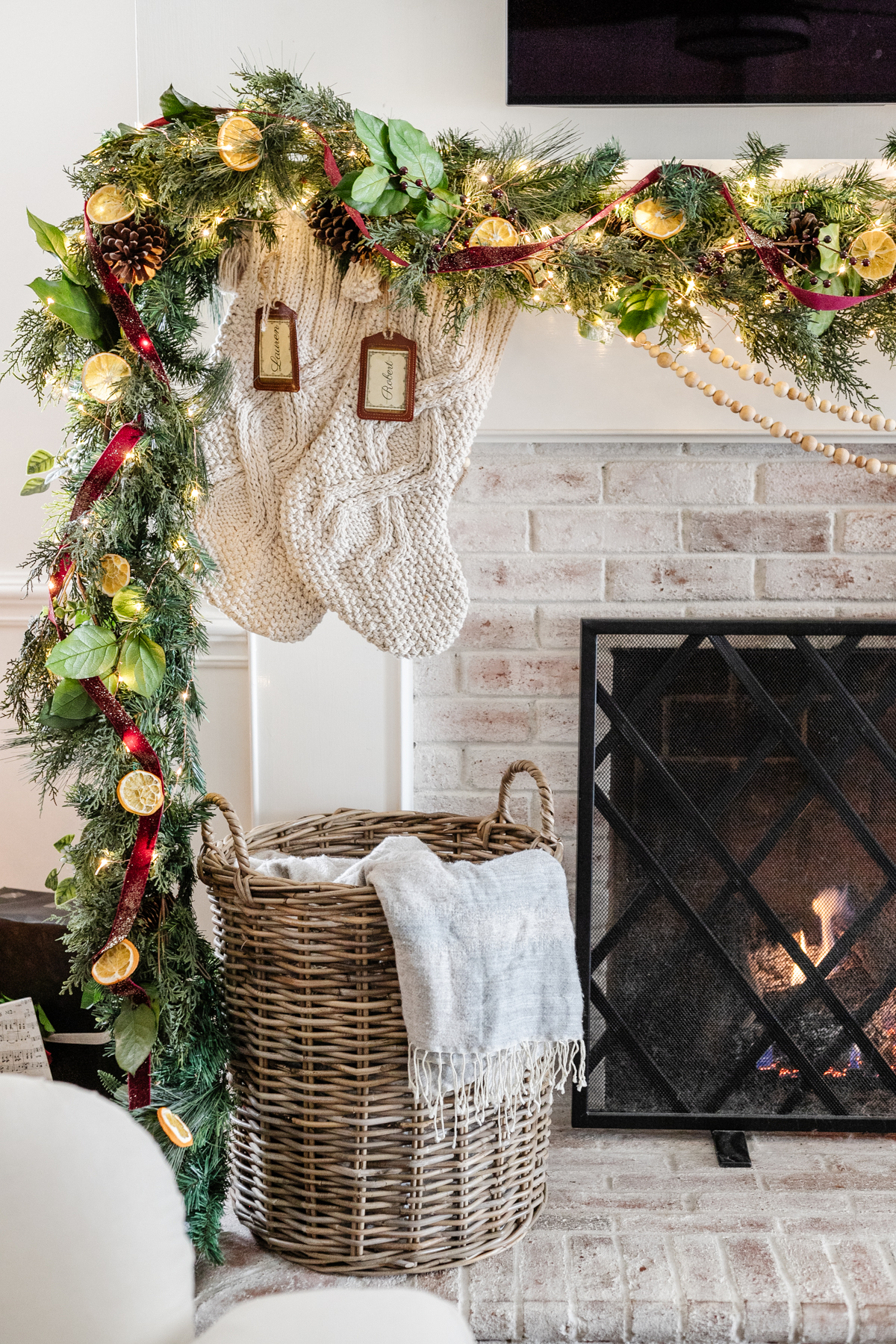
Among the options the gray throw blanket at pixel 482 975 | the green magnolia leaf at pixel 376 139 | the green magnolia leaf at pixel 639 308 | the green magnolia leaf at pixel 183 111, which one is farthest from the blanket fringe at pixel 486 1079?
the green magnolia leaf at pixel 183 111

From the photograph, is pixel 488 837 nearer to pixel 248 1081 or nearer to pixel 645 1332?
Result: pixel 248 1081

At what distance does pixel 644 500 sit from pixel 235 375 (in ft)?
2.12

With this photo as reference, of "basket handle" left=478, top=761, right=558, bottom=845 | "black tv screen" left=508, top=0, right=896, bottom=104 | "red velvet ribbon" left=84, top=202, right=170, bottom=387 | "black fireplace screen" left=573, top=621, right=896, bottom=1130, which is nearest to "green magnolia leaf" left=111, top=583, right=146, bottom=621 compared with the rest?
"red velvet ribbon" left=84, top=202, right=170, bottom=387

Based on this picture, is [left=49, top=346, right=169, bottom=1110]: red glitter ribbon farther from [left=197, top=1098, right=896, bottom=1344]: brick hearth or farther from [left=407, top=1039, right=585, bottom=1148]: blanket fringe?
[left=197, top=1098, right=896, bottom=1344]: brick hearth

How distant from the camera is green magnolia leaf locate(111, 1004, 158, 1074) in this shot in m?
1.06

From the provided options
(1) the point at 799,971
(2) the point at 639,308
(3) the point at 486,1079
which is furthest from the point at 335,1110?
(2) the point at 639,308

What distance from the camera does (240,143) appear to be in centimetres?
103

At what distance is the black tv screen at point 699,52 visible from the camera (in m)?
1.41

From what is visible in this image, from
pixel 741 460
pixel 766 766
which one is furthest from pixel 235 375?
pixel 766 766

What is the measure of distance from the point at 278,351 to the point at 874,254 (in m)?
0.68

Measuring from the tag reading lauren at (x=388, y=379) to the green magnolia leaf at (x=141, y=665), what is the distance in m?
0.37

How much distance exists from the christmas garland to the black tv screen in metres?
0.36

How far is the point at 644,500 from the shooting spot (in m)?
1.49

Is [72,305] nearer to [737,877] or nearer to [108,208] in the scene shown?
[108,208]
